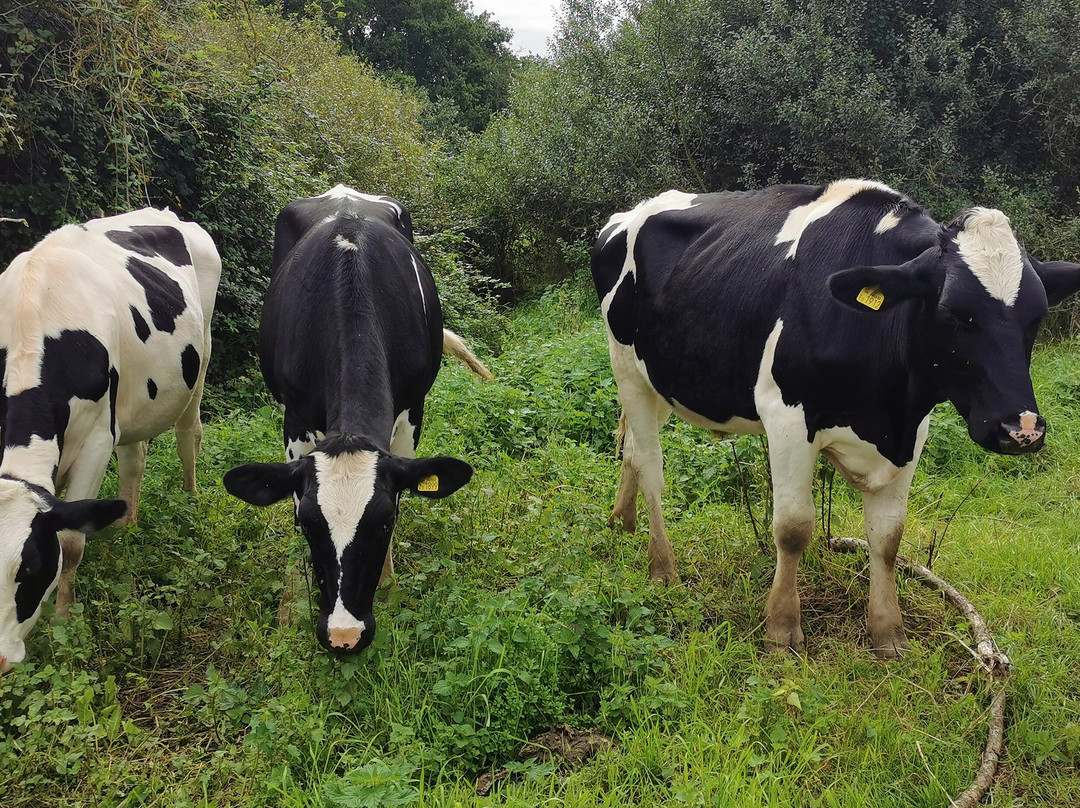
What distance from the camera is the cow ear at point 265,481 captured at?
12.0ft

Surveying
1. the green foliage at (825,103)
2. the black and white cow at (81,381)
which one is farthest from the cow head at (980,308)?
the green foliage at (825,103)

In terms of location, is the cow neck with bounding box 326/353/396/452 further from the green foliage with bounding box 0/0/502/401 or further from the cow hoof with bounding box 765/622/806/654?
the green foliage with bounding box 0/0/502/401

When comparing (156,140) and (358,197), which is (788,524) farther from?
(156,140)

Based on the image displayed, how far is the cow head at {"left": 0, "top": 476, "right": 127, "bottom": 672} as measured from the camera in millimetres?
3520

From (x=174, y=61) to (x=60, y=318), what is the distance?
5123 millimetres

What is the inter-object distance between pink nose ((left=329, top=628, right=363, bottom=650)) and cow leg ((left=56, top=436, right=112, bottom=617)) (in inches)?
66.6

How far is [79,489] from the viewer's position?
4367 mm

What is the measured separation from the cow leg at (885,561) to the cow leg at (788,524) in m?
0.31

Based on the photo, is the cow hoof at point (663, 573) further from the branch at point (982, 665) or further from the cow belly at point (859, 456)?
the cow belly at point (859, 456)

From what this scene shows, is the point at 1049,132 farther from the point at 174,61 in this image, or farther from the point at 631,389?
the point at 174,61

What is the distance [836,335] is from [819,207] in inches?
33.4

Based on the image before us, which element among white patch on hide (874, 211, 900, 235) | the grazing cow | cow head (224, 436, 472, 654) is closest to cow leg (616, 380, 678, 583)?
the grazing cow

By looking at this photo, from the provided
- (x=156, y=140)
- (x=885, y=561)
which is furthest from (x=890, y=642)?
(x=156, y=140)

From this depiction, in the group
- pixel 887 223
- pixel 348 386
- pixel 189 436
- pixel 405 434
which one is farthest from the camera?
pixel 189 436
